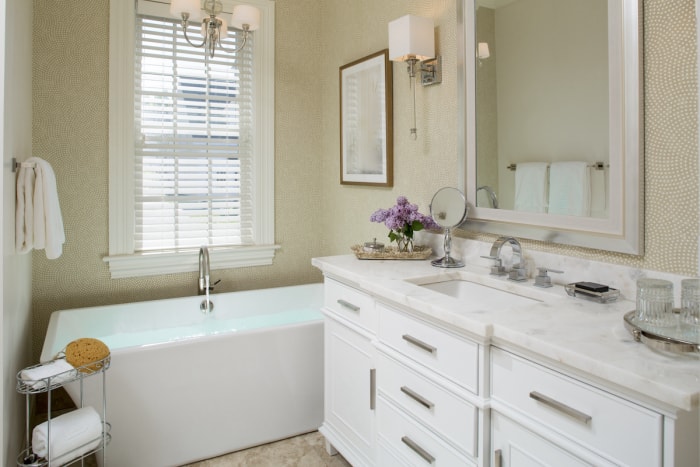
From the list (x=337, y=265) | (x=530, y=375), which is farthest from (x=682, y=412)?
(x=337, y=265)

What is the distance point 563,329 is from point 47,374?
1.77 m

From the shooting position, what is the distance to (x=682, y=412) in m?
0.95

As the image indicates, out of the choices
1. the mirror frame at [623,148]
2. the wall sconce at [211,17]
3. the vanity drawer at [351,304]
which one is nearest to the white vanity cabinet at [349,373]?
the vanity drawer at [351,304]

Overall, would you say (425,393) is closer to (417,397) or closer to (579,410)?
(417,397)

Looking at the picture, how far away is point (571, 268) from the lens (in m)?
1.77

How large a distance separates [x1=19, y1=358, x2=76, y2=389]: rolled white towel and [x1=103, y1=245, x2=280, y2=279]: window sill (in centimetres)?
118

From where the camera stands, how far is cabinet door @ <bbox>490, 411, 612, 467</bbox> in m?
1.16

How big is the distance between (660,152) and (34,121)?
3.00m

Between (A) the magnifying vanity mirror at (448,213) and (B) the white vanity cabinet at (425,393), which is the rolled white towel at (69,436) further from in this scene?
(A) the magnifying vanity mirror at (448,213)

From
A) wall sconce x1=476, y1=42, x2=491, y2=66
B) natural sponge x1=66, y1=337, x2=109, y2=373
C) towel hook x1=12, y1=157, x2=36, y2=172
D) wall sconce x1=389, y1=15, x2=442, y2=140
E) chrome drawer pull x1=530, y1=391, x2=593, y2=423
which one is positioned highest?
wall sconce x1=389, y1=15, x2=442, y2=140

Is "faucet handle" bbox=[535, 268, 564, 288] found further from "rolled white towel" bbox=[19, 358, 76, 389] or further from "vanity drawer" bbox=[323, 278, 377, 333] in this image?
"rolled white towel" bbox=[19, 358, 76, 389]

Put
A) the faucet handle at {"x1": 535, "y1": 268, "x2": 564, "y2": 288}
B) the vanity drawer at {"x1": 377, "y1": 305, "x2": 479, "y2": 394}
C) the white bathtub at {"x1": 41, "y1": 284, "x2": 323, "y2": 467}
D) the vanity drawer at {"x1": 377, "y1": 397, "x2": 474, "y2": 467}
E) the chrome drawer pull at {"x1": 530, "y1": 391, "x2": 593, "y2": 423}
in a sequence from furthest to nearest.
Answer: the white bathtub at {"x1": 41, "y1": 284, "x2": 323, "y2": 467}
the faucet handle at {"x1": 535, "y1": 268, "x2": 564, "y2": 288}
the vanity drawer at {"x1": 377, "y1": 397, "x2": 474, "y2": 467}
the vanity drawer at {"x1": 377, "y1": 305, "x2": 479, "y2": 394}
the chrome drawer pull at {"x1": 530, "y1": 391, "x2": 593, "y2": 423}

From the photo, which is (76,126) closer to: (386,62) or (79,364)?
(79,364)

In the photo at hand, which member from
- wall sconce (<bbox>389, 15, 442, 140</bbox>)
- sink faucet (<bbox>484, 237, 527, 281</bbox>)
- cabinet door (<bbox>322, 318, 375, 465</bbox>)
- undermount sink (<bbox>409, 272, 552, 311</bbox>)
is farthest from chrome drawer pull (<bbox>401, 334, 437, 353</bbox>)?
wall sconce (<bbox>389, 15, 442, 140</bbox>)
